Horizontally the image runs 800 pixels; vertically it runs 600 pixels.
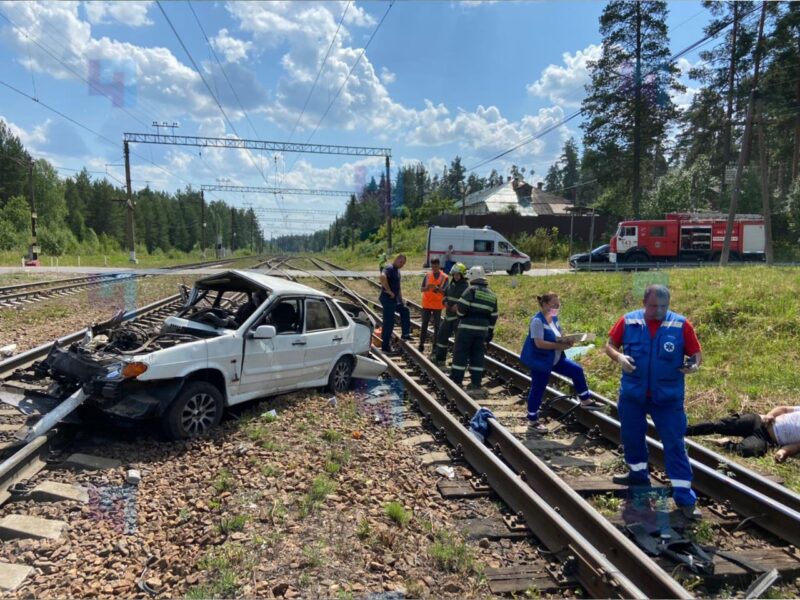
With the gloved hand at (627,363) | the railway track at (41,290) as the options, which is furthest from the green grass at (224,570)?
the railway track at (41,290)

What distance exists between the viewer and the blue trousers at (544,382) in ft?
22.3

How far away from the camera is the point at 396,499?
15.6 feet

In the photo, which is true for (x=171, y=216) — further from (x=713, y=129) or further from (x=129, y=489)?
(x=129, y=489)

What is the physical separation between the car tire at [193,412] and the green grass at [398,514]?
2533 millimetres

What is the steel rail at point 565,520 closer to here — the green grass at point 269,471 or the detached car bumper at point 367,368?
the green grass at point 269,471

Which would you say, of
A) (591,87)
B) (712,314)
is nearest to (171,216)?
(591,87)

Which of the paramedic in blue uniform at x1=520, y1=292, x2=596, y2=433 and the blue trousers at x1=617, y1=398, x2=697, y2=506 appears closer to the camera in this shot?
the blue trousers at x1=617, y1=398, x2=697, y2=506

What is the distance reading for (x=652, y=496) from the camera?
4902mm

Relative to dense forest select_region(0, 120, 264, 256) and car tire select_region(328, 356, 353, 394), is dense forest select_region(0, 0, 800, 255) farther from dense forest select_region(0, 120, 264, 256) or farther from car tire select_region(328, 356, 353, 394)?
car tire select_region(328, 356, 353, 394)

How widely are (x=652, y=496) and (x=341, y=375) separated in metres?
4.54

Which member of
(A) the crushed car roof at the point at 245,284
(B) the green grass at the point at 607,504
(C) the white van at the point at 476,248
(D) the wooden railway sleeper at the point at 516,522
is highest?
(C) the white van at the point at 476,248

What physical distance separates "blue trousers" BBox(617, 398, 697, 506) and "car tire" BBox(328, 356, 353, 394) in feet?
13.7

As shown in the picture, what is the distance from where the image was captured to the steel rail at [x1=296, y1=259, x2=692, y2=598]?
3.37 m

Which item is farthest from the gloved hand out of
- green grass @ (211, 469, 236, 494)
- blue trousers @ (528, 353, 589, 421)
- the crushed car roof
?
the crushed car roof
